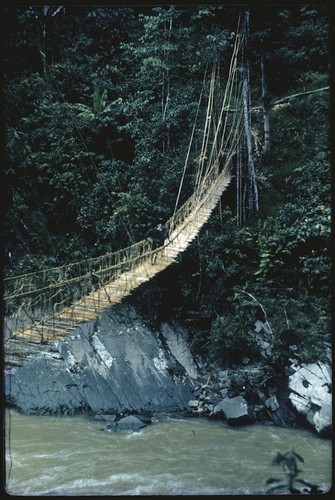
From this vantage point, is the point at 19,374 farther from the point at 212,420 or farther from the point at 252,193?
the point at 252,193

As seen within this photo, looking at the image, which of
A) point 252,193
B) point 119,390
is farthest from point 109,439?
point 252,193

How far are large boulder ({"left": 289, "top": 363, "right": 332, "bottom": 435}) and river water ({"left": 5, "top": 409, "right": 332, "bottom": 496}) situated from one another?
→ 182 millimetres

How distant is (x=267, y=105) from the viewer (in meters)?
8.84

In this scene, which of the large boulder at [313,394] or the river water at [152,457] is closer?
the river water at [152,457]

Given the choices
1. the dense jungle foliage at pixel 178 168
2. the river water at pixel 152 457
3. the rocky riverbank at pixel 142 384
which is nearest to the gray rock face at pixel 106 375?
the rocky riverbank at pixel 142 384

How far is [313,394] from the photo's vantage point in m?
5.51

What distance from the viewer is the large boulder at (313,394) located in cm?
527

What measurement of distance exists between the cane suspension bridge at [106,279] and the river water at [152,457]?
3.61ft

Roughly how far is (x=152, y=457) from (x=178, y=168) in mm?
5053

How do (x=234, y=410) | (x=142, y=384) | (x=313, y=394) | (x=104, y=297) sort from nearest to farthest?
(x=104, y=297) < (x=313, y=394) < (x=234, y=410) < (x=142, y=384)

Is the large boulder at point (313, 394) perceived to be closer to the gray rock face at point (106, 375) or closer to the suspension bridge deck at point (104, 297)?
the gray rock face at point (106, 375)

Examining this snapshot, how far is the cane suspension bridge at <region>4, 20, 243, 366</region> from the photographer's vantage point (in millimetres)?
3988

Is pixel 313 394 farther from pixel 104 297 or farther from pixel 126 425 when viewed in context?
pixel 104 297

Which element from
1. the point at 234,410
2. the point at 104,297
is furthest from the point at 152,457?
the point at 104,297
